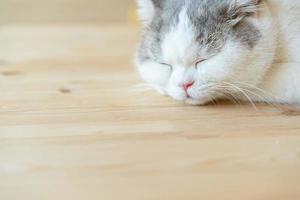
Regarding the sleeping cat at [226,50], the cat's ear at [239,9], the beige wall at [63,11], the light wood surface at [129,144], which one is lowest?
the beige wall at [63,11]

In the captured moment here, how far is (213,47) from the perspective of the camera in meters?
1.16

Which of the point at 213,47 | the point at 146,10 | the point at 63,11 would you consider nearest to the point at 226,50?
the point at 213,47

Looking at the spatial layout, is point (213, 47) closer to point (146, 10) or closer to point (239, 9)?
point (239, 9)

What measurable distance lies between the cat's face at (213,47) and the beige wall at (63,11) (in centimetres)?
123

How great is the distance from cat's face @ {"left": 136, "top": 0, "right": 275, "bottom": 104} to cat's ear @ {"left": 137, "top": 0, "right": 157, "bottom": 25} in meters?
0.09

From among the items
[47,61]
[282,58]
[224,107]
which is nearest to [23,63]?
[47,61]

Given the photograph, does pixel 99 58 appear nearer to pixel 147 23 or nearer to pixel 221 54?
pixel 147 23

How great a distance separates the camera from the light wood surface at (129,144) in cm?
87

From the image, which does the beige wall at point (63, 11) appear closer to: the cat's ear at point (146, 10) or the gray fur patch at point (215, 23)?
the cat's ear at point (146, 10)

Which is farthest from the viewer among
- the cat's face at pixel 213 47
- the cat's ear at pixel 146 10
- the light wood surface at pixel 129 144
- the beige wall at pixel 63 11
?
the beige wall at pixel 63 11

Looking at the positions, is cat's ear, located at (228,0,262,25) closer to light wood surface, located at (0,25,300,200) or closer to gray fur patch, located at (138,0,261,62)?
gray fur patch, located at (138,0,261,62)

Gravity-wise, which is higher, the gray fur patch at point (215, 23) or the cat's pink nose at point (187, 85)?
the gray fur patch at point (215, 23)

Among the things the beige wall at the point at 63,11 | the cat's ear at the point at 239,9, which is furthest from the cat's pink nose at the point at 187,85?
the beige wall at the point at 63,11

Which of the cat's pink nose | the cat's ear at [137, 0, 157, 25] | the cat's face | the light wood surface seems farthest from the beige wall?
the cat's pink nose
